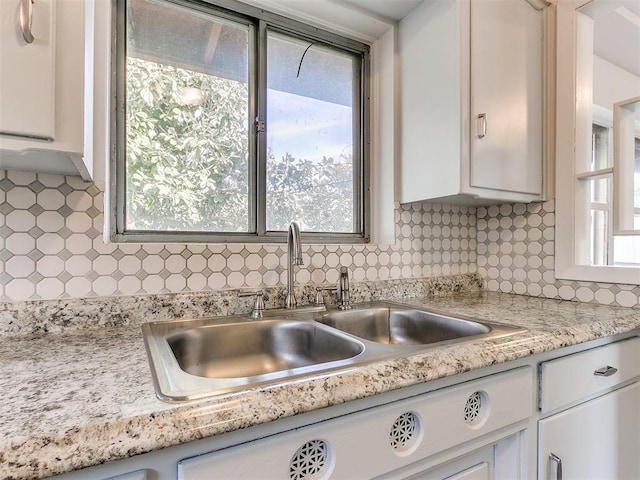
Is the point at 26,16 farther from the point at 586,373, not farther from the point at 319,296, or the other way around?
the point at 586,373

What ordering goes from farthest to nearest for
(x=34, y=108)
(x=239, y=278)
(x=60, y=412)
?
(x=239, y=278) → (x=34, y=108) → (x=60, y=412)

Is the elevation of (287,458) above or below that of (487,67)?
below

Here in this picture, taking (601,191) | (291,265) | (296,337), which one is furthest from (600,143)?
(296,337)

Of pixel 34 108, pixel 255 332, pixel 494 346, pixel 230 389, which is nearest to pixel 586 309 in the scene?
pixel 494 346

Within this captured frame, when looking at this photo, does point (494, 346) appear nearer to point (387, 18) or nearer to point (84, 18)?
point (84, 18)

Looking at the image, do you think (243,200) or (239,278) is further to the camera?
(243,200)

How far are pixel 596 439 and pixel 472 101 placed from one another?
1146 mm

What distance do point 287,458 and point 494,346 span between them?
0.51m

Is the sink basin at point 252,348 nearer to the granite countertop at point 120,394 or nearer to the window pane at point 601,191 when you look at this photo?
the granite countertop at point 120,394

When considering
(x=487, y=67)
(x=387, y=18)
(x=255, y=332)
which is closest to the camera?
(x=255, y=332)

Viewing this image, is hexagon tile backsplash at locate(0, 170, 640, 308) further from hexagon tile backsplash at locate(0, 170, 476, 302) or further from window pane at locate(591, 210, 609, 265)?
window pane at locate(591, 210, 609, 265)

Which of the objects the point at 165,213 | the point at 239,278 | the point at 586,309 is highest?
the point at 165,213

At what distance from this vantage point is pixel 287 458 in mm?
550

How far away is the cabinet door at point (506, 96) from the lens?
128cm
